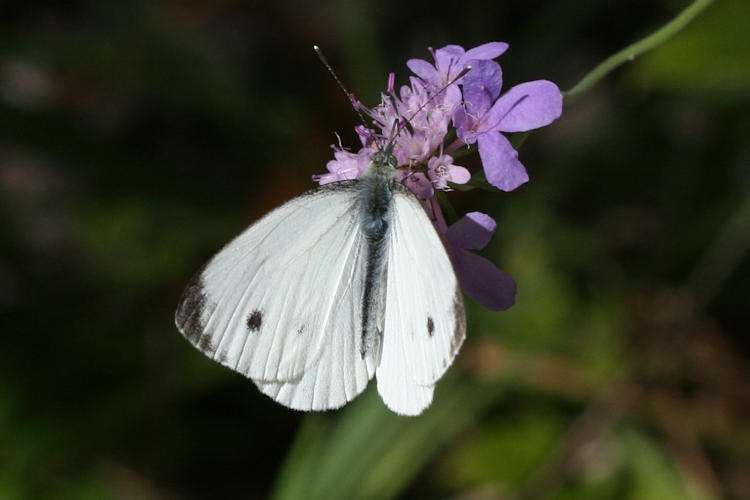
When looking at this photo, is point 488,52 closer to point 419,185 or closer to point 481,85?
point 481,85

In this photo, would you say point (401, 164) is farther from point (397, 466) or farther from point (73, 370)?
point (73, 370)

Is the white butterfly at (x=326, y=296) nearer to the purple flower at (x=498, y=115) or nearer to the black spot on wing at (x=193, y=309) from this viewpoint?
the black spot on wing at (x=193, y=309)

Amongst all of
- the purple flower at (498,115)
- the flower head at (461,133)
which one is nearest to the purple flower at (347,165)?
the flower head at (461,133)

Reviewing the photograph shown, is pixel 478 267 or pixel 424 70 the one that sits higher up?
pixel 424 70

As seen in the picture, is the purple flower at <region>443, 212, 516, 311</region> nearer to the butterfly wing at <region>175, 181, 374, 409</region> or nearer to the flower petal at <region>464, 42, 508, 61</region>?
the butterfly wing at <region>175, 181, 374, 409</region>

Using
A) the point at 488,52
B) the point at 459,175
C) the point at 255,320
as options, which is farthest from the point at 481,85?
the point at 255,320

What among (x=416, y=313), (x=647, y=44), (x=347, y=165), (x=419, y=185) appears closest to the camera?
(x=416, y=313)
